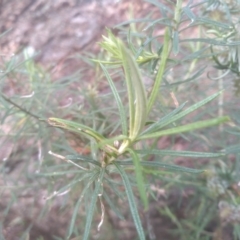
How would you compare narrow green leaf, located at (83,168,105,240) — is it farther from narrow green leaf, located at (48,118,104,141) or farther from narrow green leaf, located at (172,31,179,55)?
narrow green leaf, located at (172,31,179,55)

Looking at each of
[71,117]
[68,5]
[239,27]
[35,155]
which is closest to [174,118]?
[239,27]

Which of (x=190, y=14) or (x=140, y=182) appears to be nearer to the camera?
(x=140, y=182)

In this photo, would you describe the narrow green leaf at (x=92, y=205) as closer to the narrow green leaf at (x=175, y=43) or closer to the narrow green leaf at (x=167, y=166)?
the narrow green leaf at (x=167, y=166)

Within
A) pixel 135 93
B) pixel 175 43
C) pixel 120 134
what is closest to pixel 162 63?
pixel 135 93

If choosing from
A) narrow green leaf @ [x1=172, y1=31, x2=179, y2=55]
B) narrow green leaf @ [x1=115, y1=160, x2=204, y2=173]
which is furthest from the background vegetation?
narrow green leaf @ [x1=115, y1=160, x2=204, y2=173]

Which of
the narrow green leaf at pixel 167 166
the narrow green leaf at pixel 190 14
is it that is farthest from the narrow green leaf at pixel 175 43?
the narrow green leaf at pixel 167 166

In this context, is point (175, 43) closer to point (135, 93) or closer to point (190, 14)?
point (190, 14)

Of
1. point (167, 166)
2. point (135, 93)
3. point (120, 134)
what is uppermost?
point (135, 93)

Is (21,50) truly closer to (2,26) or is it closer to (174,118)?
(2,26)
